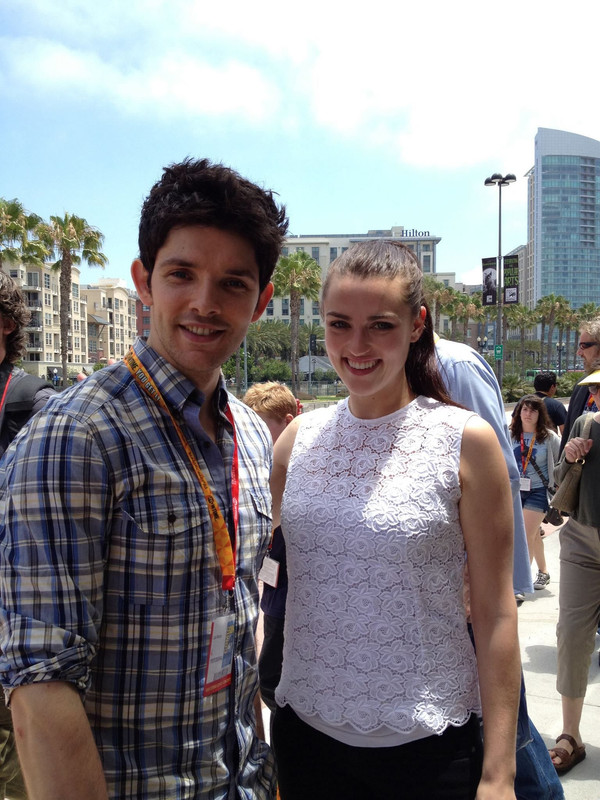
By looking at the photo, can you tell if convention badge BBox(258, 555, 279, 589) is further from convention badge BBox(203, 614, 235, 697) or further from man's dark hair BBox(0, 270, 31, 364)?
man's dark hair BBox(0, 270, 31, 364)

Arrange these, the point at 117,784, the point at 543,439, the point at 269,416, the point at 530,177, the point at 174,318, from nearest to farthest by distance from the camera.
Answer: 1. the point at 117,784
2. the point at 174,318
3. the point at 269,416
4. the point at 543,439
5. the point at 530,177

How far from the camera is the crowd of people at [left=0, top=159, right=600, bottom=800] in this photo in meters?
1.20

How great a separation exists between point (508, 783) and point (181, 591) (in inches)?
35.6

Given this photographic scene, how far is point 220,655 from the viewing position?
145 centimetres

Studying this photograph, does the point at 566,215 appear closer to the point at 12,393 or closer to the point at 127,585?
the point at 12,393

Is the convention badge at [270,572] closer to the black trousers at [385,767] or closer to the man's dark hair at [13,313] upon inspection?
the black trousers at [385,767]

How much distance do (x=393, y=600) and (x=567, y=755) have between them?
2.47 m

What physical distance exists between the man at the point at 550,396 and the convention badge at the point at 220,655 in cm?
698

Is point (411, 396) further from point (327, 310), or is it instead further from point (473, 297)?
point (473, 297)

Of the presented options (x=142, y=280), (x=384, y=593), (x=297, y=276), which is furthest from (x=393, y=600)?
(x=297, y=276)

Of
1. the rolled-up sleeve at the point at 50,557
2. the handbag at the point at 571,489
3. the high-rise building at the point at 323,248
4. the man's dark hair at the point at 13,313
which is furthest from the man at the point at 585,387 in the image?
the high-rise building at the point at 323,248

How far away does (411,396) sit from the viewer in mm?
1932

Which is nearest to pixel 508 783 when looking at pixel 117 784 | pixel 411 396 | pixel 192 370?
pixel 117 784

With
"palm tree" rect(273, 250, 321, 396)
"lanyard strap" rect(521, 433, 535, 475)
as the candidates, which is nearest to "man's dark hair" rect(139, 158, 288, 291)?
"lanyard strap" rect(521, 433, 535, 475)
